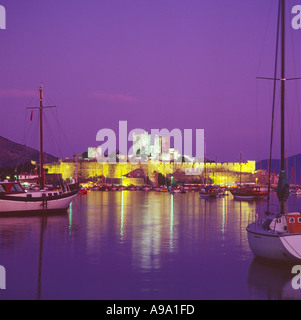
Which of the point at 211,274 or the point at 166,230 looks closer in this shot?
the point at 211,274

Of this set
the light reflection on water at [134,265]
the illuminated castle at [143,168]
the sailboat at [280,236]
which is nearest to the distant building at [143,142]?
the illuminated castle at [143,168]

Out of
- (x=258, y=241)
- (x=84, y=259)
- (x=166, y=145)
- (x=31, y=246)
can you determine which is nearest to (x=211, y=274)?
(x=258, y=241)

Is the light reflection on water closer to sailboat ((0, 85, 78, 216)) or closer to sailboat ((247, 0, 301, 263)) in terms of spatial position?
sailboat ((247, 0, 301, 263))

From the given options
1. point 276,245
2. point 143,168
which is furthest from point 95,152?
point 276,245

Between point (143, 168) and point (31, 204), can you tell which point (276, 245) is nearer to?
point (31, 204)

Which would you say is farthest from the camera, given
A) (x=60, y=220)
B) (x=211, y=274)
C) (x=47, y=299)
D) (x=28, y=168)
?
(x=28, y=168)

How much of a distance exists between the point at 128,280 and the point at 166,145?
174711mm

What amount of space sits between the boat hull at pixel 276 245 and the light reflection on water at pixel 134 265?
0.48 meters

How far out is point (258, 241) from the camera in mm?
18875

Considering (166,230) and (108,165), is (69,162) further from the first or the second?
(166,230)

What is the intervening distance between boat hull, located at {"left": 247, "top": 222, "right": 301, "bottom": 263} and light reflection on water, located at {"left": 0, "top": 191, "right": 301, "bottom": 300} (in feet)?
1.59

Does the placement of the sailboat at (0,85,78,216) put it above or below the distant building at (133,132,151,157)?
below

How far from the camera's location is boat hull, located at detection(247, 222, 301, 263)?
1748cm

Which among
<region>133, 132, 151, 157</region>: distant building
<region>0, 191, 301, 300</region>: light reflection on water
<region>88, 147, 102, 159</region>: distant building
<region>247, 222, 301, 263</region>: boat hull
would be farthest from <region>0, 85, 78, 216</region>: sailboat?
<region>88, 147, 102, 159</region>: distant building
